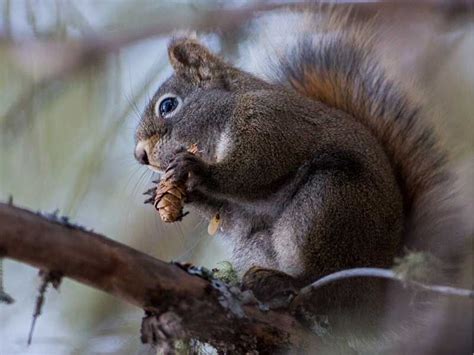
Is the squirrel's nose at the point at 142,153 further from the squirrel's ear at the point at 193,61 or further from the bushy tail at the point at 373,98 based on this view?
the bushy tail at the point at 373,98

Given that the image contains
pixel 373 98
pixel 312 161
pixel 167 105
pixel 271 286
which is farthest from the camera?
pixel 167 105


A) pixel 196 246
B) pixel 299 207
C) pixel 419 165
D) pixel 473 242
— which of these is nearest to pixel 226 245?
pixel 196 246

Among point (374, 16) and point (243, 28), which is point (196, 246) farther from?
point (374, 16)

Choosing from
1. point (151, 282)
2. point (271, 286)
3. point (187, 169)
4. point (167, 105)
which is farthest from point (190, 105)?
point (151, 282)

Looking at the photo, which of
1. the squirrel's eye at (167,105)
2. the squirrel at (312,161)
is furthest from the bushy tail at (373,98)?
the squirrel's eye at (167,105)

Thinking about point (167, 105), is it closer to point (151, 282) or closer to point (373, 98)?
point (373, 98)

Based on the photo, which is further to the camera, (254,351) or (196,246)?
(196,246)

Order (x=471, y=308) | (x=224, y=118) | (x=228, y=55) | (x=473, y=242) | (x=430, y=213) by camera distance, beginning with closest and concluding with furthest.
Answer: (x=471, y=308) < (x=473, y=242) < (x=430, y=213) < (x=224, y=118) < (x=228, y=55)
